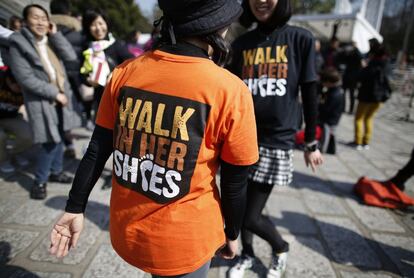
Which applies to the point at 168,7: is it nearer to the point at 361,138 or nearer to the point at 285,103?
the point at 285,103

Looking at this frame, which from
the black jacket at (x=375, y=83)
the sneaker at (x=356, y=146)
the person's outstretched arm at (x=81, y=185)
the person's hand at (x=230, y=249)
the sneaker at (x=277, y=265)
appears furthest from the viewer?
the sneaker at (x=356, y=146)

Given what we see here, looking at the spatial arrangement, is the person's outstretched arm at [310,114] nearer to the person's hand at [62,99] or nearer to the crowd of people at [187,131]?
the crowd of people at [187,131]

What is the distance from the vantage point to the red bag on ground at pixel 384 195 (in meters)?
3.17

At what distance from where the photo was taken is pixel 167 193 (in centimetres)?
100

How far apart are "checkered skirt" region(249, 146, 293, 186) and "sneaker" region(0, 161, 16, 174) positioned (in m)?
3.22

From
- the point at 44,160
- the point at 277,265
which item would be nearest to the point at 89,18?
the point at 44,160

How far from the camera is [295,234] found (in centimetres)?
260

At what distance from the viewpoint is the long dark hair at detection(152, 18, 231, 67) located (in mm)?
960

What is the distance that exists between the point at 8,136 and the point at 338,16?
1412 centimetres

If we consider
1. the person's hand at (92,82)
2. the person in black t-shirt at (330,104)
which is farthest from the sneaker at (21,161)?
the person in black t-shirt at (330,104)

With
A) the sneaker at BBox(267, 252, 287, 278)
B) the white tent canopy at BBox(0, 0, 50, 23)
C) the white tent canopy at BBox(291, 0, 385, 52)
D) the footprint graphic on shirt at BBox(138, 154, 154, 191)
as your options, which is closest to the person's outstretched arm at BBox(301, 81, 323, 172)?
the sneaker at BBox(267, 252, 287, 278)

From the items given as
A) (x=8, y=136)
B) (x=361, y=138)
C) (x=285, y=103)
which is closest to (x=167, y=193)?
(x=285, y=103)

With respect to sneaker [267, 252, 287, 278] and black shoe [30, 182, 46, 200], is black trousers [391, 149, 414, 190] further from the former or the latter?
black shoe [30, 182, 46, 200]

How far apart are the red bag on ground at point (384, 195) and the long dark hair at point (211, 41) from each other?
10.0 feet
